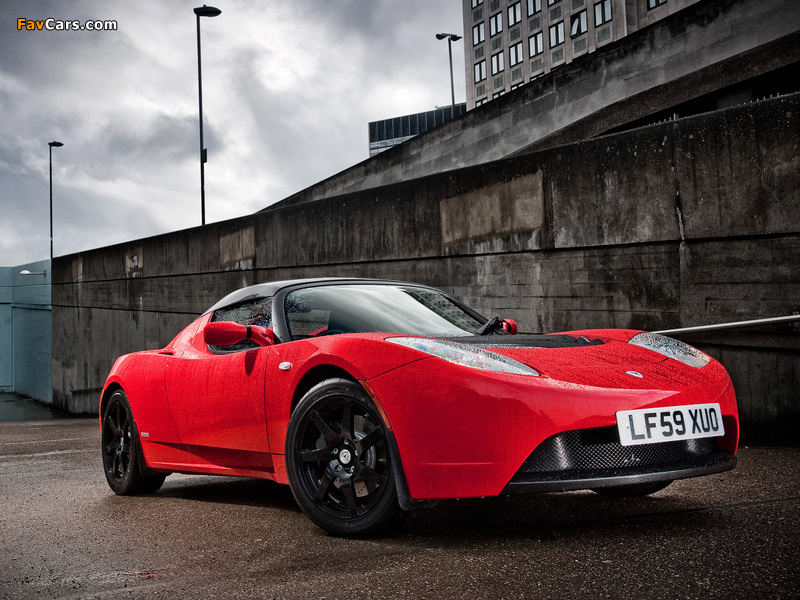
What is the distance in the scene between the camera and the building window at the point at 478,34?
6762cm

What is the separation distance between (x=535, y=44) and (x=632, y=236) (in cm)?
5822

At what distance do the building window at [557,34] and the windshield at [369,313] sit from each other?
5805 centimetres

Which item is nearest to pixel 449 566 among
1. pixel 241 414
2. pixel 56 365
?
pixel 241 414

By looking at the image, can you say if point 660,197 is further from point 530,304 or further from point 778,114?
point 530,304

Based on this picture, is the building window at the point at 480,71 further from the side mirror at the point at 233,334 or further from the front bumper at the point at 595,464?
the front bumper at the point at 595,464

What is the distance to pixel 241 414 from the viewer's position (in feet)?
12.4

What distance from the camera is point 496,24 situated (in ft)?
216

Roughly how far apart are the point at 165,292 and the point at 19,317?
840 inches

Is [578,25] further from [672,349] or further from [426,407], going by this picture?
[426,407]

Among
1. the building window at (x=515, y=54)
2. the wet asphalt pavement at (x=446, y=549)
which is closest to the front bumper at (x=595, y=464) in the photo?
the wet asphalt pavement at (x=446, y=549)

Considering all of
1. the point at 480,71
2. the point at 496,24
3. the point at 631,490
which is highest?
the point at 496,24

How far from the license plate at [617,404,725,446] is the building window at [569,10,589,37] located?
186 ft

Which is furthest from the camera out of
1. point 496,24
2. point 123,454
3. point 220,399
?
point 496,24

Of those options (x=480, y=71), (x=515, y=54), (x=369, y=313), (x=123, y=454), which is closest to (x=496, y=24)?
(x=480, y=71)
